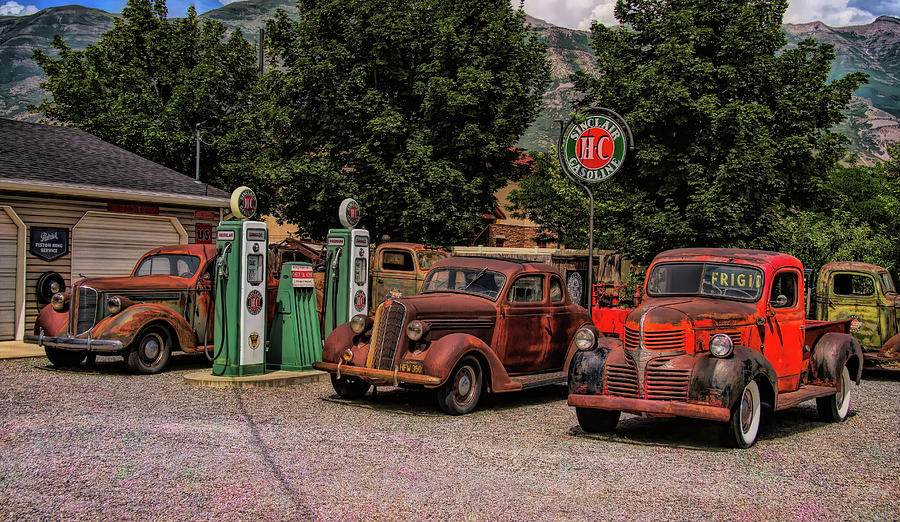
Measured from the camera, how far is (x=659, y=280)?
9.03 metres

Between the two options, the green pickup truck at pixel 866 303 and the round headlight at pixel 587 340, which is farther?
the green pickup truck at pixel 866 303

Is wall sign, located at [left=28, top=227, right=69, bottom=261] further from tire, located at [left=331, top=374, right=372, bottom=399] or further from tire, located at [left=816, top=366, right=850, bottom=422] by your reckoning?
tire, located at [left=816, top=366, right=850, bottom=422]

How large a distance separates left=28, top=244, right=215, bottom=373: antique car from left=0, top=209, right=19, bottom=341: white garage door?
420 centimetres

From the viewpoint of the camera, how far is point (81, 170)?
1756 cm

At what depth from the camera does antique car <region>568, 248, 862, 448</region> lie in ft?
24.2

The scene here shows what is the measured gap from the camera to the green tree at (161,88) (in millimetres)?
29375

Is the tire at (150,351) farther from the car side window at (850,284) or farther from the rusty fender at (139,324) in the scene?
the car side window at (850,284)

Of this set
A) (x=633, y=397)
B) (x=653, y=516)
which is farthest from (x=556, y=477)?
(x=633, y=397)

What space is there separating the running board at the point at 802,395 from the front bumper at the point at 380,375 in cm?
354

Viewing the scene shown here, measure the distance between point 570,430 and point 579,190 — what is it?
845 inches

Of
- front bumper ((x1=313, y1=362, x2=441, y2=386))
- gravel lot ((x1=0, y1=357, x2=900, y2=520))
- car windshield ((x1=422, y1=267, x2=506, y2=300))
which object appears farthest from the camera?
car windshield ((x1=422, y1=267, x2=506, y2=300))

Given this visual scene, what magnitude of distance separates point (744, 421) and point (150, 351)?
340 inches

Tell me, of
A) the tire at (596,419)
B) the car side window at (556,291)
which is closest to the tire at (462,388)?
the tire at (596,419)

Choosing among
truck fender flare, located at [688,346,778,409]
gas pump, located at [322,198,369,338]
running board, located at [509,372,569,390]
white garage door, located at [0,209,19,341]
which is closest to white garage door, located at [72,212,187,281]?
white garage door, located at [0,209,19,341]
